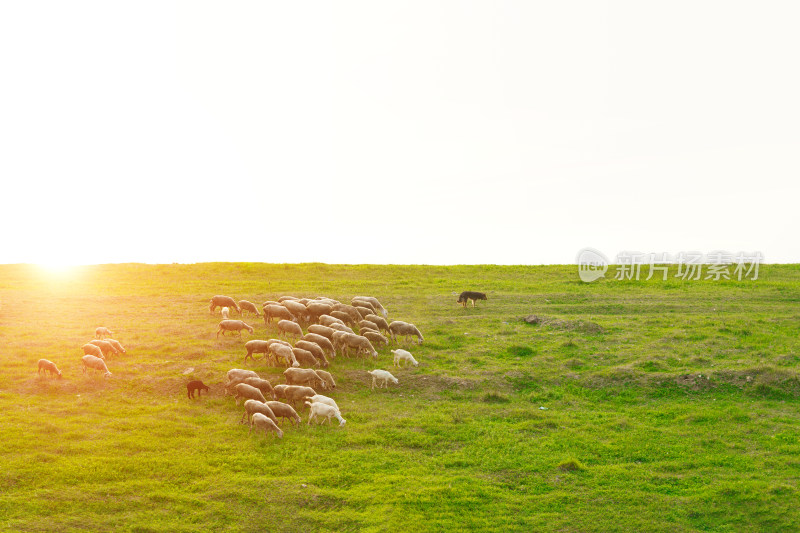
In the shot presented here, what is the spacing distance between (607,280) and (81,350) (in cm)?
3670

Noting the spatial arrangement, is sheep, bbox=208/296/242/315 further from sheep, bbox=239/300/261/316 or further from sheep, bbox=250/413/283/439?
sheep, bbox=250/413/283/439

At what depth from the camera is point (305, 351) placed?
22.8 m

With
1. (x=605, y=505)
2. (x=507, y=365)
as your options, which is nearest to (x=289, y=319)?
(x=507, y=365)

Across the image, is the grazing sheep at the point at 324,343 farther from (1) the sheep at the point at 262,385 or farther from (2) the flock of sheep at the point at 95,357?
(2) the flock of sheep at the point at 95,357

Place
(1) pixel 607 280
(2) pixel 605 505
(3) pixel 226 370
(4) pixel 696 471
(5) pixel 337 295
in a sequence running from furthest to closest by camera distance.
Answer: (1) pixel 607 280, (5) pixel 337 295, (3) pixel 226 370, (4) pixel 696 471, (2) pixel 605 505

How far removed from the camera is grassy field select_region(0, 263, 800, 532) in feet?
46.9

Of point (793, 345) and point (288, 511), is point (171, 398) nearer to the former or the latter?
point (288, 511)

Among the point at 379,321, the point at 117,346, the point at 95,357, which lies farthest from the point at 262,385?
the point at 379,321

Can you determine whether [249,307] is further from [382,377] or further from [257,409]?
[257,409]

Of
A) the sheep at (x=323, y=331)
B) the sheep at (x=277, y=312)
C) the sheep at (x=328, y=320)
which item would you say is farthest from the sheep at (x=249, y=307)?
the sheep at (x=323, y=331)

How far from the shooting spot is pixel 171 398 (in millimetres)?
20422

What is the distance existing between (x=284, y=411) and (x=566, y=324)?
16962mm

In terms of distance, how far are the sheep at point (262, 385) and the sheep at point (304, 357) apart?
9.45 feet

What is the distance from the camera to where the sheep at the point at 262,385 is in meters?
20.0
